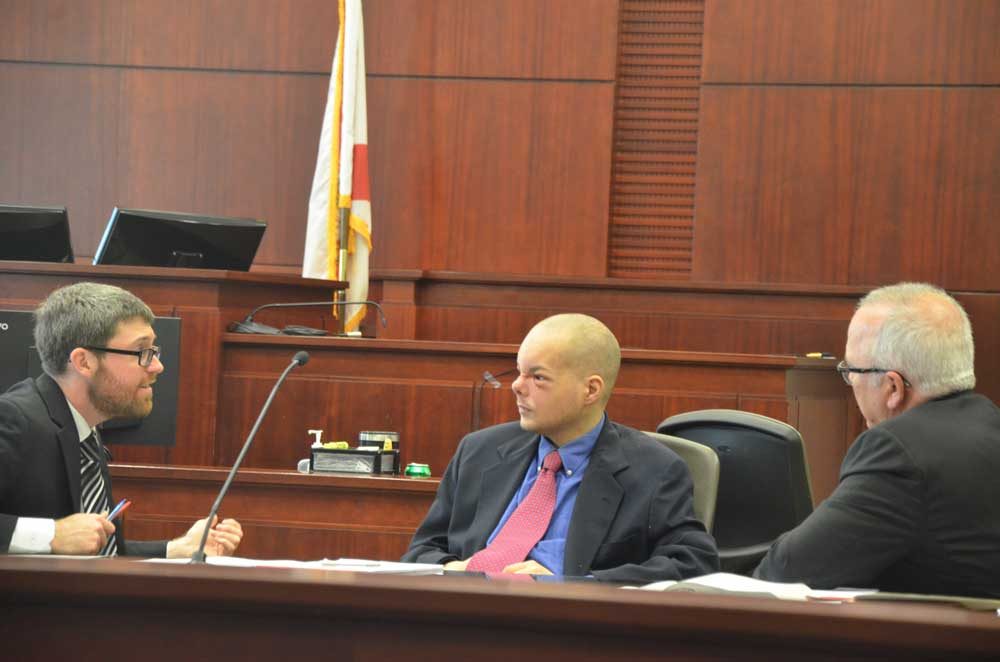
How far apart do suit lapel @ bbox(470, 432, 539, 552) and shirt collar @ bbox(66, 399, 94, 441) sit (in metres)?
0.86

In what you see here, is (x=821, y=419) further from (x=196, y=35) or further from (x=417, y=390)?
(x=196, y=35)

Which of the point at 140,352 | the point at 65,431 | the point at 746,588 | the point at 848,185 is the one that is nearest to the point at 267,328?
the point at 140,352

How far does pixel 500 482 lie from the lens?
9.17 feet

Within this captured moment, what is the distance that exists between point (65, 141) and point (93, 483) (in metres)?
5.00

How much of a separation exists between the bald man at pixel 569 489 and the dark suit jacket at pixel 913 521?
42 centimetres

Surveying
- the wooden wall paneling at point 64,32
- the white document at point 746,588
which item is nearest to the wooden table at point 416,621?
the white document at point 746,588

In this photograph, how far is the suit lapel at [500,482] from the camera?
274 cm

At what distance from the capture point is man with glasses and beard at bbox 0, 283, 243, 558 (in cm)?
250

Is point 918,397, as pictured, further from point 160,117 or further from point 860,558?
point 160,117

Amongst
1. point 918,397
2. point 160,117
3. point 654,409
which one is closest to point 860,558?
point 918,397

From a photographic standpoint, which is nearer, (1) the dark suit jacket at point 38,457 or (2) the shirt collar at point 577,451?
(1) the dark suit jacket at point 38,457

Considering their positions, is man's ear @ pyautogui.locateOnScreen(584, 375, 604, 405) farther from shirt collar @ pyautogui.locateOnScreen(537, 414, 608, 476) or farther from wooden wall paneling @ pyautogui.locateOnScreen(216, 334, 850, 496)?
wooden wall paneling @ pyautogui.locateOnScreen(216, 334, 850, 496)

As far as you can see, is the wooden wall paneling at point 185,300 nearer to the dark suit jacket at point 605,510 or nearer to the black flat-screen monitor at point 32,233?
the black flat-screen monitor at point 32,233

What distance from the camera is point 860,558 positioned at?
2137 millimetres
